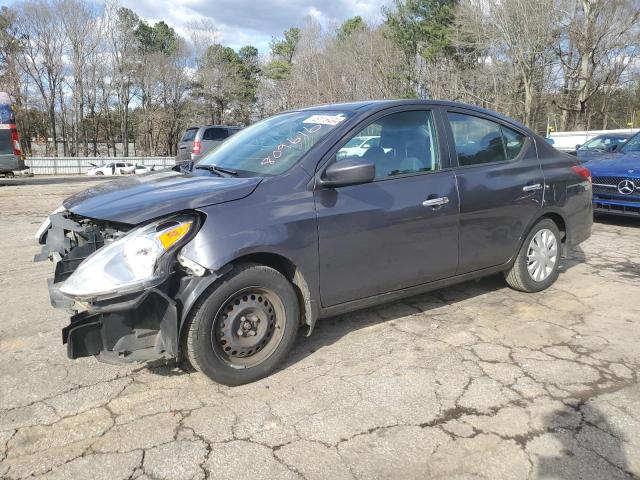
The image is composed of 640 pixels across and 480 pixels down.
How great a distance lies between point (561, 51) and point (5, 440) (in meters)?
34.6

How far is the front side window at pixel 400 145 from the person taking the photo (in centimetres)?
365

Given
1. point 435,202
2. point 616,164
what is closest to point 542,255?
point 435,202

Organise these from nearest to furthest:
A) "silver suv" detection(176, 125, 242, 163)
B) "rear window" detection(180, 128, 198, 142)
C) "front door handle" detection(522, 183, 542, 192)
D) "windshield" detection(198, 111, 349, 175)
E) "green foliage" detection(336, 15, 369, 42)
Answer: "windshield" detection(198, 111, 349, 175) → "front door handle" detection(522, 183, 542, 192) → "silver suv" detection(176, 125, 242, 163) → "rear window" detection(180, 128, 198, 142) → "green foliage" detection(336, 15, 369, 42)

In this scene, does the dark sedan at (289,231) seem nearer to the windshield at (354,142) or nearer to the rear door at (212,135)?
the windshield at (354,142)

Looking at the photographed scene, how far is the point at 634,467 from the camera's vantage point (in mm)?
2363

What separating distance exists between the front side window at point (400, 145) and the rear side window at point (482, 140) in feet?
0.89

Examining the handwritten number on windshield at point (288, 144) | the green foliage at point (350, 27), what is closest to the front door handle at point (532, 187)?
the handwritten number on windshield at point (288, 144)

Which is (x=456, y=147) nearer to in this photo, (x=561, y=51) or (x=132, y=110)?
(x=561, y=51)

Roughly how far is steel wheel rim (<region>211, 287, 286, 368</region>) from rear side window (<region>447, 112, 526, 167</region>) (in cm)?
195

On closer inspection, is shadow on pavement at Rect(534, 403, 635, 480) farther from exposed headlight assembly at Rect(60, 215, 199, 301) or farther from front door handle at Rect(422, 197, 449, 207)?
exposed headlight assembly at Rect(60, 215, 199, 301)

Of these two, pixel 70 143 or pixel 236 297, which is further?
pixel 70 143

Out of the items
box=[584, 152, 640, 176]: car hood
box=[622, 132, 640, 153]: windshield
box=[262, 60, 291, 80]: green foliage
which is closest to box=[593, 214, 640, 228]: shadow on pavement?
box=[584, 152, 640, 176]: car hood

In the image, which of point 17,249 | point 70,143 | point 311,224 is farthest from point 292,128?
point 70,143

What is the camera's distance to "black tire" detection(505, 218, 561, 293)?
4.57 m
